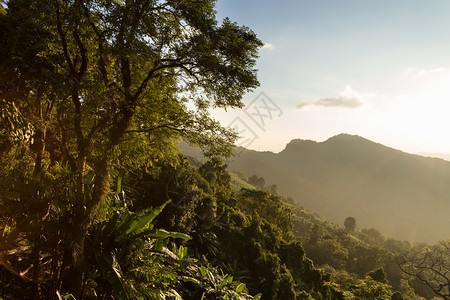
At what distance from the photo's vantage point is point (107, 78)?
19.1ft

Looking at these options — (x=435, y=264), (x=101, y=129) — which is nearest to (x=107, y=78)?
(x=101, y=129)

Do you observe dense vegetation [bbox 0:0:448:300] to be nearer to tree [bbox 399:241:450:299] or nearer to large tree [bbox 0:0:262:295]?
large tree [bbox 0:0:262:295]

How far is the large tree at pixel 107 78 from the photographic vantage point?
184 inches

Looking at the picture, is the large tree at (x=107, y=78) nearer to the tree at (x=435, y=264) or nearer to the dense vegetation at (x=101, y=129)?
the dense vegetation at (x=101, y=129)

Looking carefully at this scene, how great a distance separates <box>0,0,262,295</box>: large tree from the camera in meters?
4.68

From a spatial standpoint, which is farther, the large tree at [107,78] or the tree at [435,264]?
the tree at [435,264]

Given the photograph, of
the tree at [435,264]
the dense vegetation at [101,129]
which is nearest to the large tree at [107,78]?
the dense vegetation at [101,129]

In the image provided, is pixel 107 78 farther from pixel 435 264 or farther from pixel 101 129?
pixel 435 264

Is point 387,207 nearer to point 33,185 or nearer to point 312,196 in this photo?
point 312,196

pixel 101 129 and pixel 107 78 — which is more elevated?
pixel 107 78

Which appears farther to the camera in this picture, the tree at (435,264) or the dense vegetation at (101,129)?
the tree at (435,264)

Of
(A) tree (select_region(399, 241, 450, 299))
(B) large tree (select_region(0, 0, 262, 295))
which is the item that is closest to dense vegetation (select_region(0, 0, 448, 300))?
(B) large tree (select_region(0, 0, 262, 295))

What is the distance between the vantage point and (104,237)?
4855mm

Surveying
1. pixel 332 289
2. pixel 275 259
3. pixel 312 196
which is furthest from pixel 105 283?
pixel 312 196
